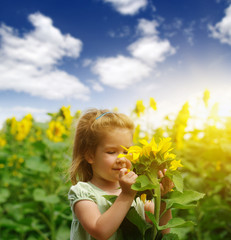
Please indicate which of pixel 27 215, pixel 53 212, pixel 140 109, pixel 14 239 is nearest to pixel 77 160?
pixel 140 109

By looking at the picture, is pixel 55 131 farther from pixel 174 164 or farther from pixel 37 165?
pixel 174 164

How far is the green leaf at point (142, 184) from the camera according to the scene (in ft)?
3.04

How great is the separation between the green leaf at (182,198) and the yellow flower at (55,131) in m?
2.37

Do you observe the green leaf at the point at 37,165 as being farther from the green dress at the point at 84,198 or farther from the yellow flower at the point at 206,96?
the green dress at the point at 84,198

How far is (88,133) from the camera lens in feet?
4.62

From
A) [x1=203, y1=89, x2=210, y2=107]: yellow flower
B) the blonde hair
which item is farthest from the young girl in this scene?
[x1=203, y1=89, x2=210, y2=107]: yellow flower

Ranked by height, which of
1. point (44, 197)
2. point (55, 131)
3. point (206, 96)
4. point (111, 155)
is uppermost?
point (206, 96)

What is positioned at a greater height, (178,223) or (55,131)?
(55,131)

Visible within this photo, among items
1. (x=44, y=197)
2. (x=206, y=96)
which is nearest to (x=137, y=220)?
(x=206, y=96)

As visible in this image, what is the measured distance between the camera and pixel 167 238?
1051mm

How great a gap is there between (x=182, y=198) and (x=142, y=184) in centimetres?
17

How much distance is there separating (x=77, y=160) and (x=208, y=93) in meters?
1.59

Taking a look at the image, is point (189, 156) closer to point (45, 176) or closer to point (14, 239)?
point (45, 176)

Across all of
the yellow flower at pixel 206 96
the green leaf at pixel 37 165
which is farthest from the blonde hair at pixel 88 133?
the green leaf at pixel 37 165
